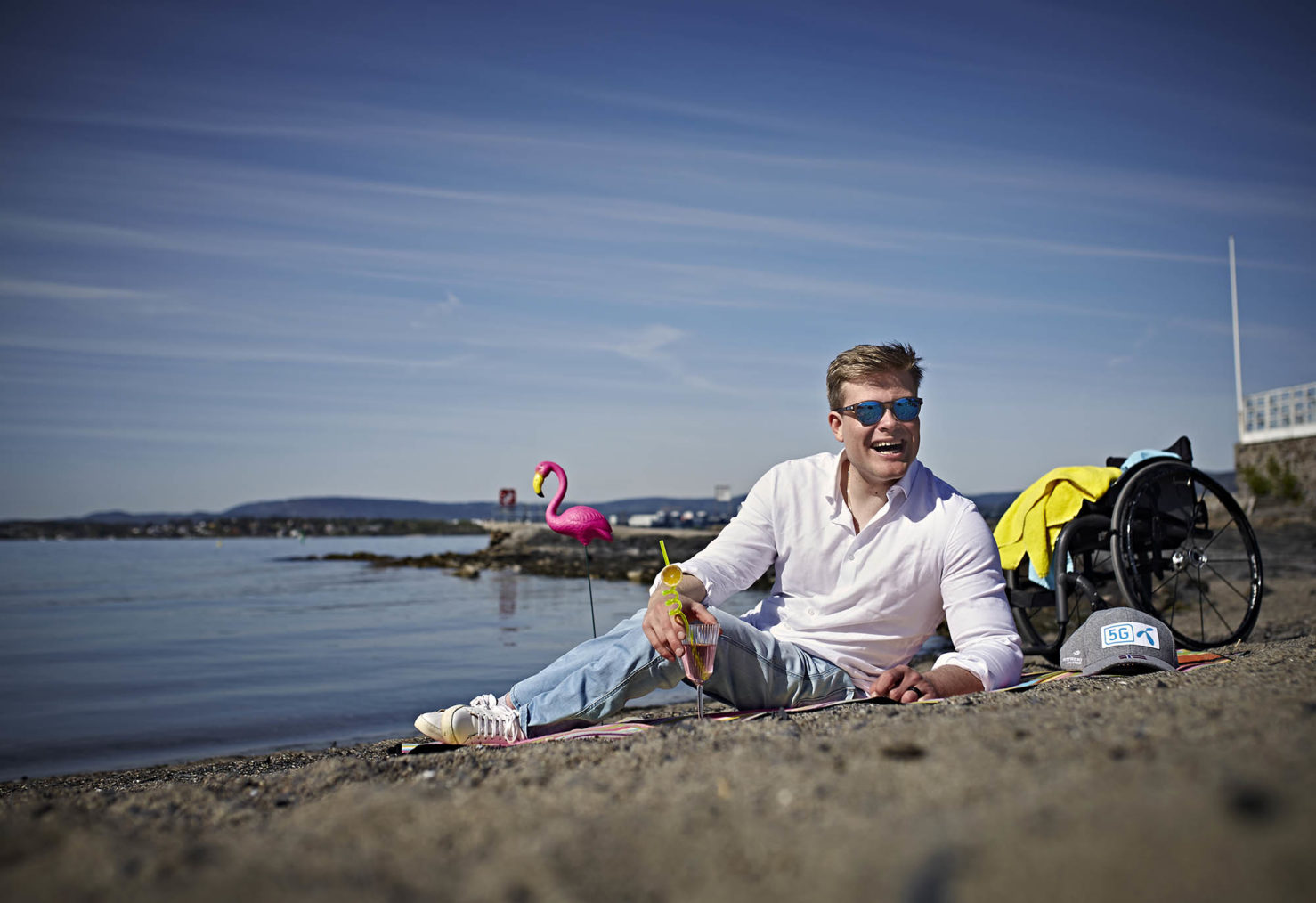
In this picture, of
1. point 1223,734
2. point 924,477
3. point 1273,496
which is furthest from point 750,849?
point 1273,496

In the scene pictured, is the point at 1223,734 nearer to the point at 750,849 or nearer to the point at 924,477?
the point at 750,849

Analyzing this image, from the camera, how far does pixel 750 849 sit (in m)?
1.61

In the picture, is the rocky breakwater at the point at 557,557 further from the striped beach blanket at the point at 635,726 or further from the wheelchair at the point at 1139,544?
the striped beach blanket at the point at 635,726

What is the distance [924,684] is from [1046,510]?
88.7 inches

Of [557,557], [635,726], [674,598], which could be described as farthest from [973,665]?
[557,557]

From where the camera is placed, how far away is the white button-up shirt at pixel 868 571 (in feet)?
11.4

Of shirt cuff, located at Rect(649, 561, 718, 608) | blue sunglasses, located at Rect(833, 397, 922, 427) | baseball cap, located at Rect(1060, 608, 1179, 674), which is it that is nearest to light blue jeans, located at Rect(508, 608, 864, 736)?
shirt cuff, located at Rect(649, 561, 718, 608)

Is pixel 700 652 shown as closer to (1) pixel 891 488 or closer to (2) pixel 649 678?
(2) pixel 649 678

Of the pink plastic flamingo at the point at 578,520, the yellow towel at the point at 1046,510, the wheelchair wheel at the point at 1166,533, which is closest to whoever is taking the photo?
the wheelchair wheel at the point at 1166,533

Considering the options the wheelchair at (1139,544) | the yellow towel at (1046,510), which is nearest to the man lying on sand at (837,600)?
the wheelchair at (1139,544)

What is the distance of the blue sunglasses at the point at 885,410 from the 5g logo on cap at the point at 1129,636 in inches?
50.6

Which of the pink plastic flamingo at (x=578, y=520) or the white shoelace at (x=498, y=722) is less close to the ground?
the pink plastic flamingo at (x=578, y=520)

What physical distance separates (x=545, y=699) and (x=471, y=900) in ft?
6.44

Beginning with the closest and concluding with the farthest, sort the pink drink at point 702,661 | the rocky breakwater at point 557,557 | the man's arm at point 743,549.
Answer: the pink drink at point 702,661, the man's arm at point 743,549, the rocky breakwater at point 557,557
